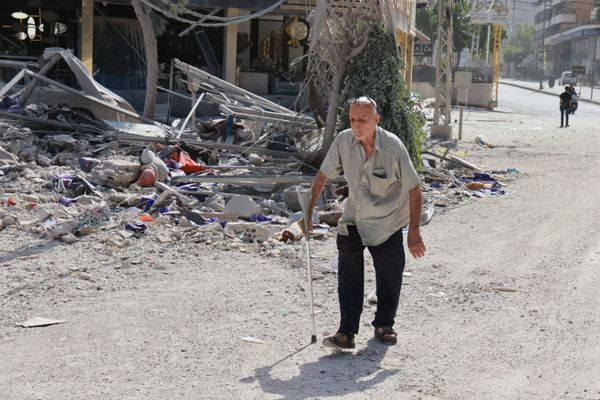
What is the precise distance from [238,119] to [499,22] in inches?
1188

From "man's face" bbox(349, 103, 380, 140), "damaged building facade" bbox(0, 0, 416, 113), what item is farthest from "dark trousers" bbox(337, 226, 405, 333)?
"damaged building facade" bbox(0, 0, 416, 113)

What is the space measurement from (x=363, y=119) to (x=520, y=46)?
151 m

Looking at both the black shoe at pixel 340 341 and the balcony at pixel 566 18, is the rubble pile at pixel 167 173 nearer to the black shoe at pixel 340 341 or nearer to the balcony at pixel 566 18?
the black shoe at pixel 340 341

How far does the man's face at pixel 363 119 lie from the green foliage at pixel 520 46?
145 meters

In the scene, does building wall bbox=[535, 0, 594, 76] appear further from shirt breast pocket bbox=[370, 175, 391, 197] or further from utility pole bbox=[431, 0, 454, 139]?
shirt breast pocket bbox=[370, 175, 391, 197]

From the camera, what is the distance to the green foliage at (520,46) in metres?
147

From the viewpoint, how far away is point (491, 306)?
24.0ft

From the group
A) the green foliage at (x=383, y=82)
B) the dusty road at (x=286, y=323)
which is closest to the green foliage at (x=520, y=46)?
the green foliage at (x=383, y=82)

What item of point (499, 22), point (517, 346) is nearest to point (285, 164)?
→ point (517, 346)

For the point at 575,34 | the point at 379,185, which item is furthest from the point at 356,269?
the point at 575,34

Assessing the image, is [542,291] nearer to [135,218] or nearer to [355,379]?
[355,379]

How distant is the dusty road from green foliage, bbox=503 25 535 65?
141193mm

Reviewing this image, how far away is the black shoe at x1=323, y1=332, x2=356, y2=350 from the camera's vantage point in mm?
5836

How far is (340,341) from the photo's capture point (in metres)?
5.84
